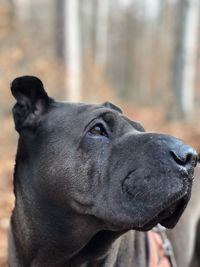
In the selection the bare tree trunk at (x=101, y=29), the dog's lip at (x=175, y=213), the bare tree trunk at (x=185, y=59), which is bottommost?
the bare tree trunk at (x=101, y=29)

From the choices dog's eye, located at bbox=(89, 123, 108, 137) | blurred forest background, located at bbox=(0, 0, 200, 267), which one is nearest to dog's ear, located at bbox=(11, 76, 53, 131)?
dog's eye, located at bbox=(89, 123, 108, 137)

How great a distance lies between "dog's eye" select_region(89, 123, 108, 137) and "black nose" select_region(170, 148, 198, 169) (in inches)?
24.2

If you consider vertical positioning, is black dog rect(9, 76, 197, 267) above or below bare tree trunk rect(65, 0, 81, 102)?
above

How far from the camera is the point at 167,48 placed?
36.1 meters

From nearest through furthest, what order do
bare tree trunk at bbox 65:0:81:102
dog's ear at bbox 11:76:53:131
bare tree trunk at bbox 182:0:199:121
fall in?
1. dog's ear at bbox 11:76:53:131
2. bare tree trunk at bbox 65:0:81:102
3. bare tree trunk at bbox 182:0:199:121

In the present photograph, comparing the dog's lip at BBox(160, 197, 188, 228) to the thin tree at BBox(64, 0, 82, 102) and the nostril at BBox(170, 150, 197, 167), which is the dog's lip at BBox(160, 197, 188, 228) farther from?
the thin tree at BBox(64, 0, 82, 102)

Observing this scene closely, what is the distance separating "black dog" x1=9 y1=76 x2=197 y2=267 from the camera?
331 cm

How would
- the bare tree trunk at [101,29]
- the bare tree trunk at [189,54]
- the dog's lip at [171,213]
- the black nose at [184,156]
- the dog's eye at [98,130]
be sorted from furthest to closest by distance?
the bare tree trunk at [101,29]
the bare tree trunk at [189,54]
the dog's eye at [98,130]
the dog's lip at [171,213]
the black nose at [184,156]

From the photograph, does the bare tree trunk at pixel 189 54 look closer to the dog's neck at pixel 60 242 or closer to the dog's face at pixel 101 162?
the dog's face at pixel 101 162

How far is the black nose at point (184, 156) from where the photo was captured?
10.7 feet

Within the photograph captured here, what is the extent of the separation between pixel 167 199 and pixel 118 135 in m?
0.61

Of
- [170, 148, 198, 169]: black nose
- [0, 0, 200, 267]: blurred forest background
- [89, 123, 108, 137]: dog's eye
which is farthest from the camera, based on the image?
[0, 0, 200, 267]: blurred forest background

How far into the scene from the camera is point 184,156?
3.28 metres

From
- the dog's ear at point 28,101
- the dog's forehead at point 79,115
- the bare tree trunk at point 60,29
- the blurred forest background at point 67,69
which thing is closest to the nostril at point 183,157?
the dog's forehead at point 79,115
